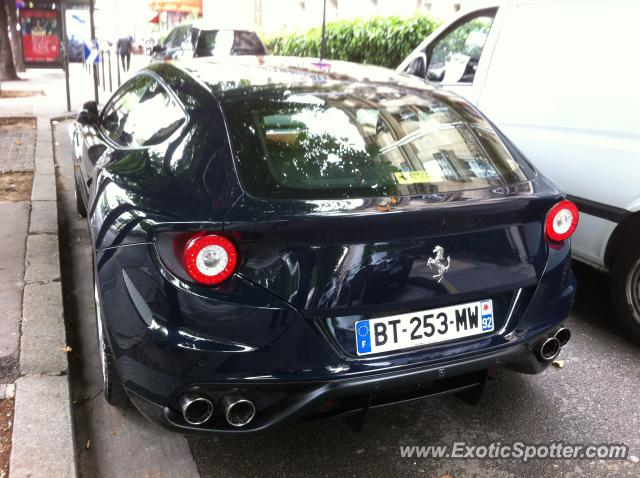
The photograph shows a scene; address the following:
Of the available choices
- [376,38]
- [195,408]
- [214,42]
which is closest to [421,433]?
[195,408]

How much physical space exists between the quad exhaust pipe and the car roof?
139 centimetres

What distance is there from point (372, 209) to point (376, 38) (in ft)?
37.0

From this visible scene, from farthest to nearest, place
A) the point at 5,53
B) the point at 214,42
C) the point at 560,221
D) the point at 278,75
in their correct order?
the point at 5,53 < the point at 214,42 < the point at 278,75 < the point at 560,221

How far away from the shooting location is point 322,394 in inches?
90.9

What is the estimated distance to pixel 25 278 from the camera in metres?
4.19

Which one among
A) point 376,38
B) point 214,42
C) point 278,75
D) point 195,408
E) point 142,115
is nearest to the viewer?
point 195,408

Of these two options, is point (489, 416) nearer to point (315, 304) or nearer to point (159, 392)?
point (315, 304)

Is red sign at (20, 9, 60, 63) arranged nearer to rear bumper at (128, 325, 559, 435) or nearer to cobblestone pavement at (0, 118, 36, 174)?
cobblestone pavement at (0, 118, 36, 174)

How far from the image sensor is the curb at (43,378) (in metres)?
2.58

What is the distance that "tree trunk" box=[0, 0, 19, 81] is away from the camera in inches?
560

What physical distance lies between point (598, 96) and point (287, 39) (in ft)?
51.4

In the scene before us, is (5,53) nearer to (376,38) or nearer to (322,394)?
(376,38)

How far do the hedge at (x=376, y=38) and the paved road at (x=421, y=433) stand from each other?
959 centimetres

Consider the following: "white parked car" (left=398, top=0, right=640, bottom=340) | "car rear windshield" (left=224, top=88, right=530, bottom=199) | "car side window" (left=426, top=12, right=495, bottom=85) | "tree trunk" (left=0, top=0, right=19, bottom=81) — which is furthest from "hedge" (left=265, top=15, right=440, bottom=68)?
"car rear windshield" (left=224, top=88, right=530, bottom=199)
